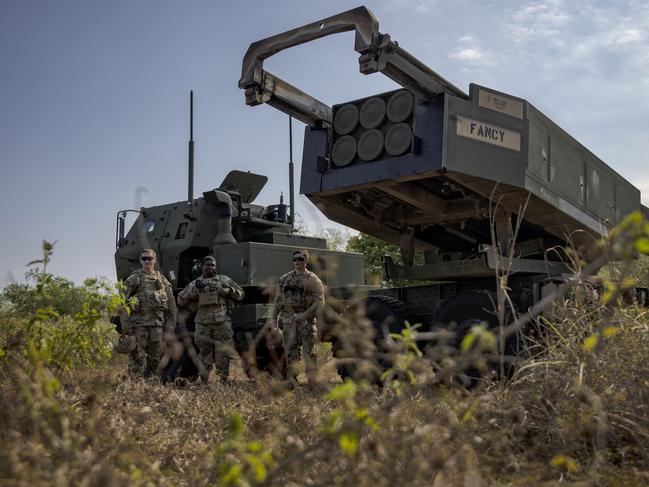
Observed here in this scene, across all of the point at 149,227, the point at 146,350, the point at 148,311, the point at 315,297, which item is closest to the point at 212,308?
the point at 148,311

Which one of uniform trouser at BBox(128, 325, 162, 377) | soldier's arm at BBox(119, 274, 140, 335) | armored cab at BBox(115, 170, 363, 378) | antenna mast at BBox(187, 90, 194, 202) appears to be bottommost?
uniform trouser at BBox(128, 325, 162, 377)

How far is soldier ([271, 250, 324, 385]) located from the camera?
24.7 feet

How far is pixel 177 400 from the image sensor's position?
200 inches

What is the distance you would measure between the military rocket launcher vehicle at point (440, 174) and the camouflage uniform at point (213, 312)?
163cm

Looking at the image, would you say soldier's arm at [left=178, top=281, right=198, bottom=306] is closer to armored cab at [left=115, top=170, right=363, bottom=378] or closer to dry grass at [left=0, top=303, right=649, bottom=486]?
armored cab at [left=115, top=170, right=363, bottom=378]

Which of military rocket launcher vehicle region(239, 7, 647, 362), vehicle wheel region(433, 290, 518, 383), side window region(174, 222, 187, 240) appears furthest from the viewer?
side window region(174, 222, 187, 240)

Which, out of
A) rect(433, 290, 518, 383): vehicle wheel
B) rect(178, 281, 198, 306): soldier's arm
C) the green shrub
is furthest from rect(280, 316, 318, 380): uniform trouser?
the green shrub

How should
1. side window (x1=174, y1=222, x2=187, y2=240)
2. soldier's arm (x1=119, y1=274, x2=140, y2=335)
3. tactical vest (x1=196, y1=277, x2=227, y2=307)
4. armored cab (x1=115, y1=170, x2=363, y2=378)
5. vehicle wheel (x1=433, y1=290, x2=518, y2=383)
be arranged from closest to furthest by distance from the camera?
vehicle wheel (x1=433, y1=290, x2=518, y2=383), soldier's arm (x1=119, y1=274, x2=140, y2=335), tactical vest (x1=196, y1=277, x2=227, y2=307), armored cab (x1=115, y1=170, x2=363, y2=378), side window (x1=174, y1=222, x2=187, y2=240)

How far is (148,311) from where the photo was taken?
25.7ft

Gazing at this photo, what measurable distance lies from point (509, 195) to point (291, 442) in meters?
3.92

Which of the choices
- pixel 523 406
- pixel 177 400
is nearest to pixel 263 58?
pixel 177 400

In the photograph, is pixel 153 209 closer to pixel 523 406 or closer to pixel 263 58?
pixel 263 58

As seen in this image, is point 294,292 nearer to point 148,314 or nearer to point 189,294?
point 189,294

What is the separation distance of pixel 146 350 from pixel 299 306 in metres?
1.80
